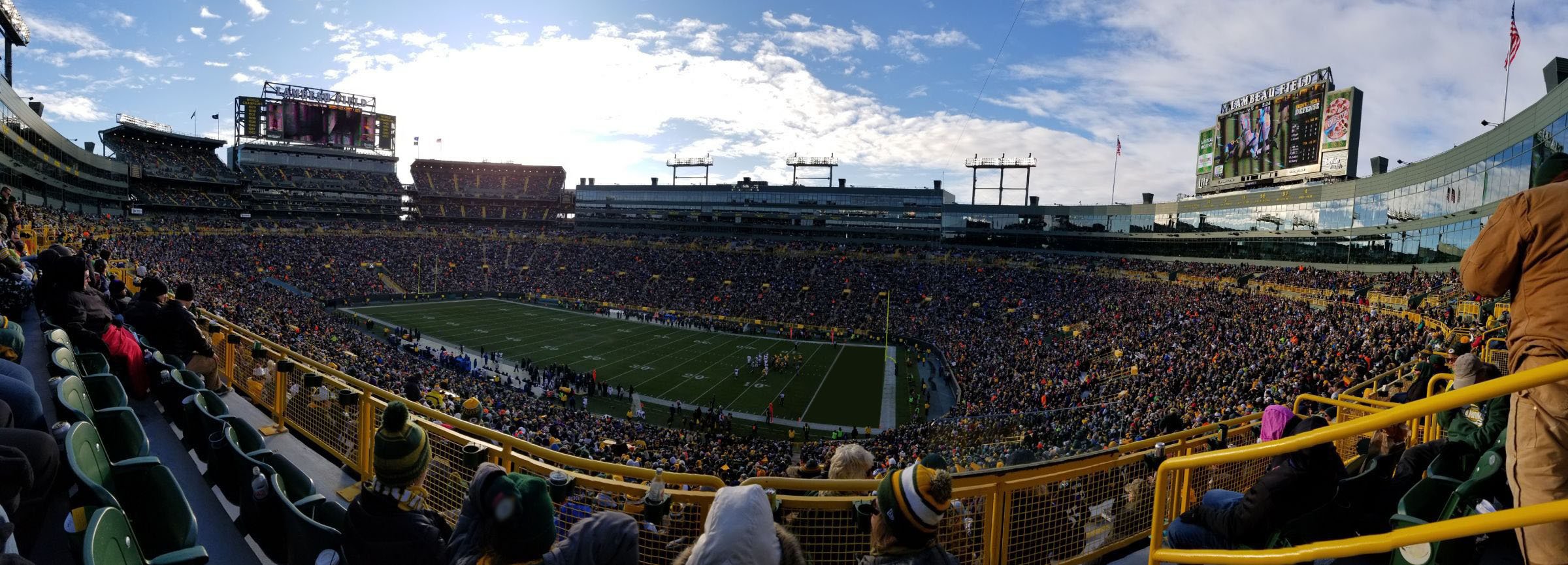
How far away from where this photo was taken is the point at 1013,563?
4.13 m

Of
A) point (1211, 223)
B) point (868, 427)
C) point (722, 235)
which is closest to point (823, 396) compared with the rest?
point (868, 427)

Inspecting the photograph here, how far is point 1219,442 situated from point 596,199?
9492cm

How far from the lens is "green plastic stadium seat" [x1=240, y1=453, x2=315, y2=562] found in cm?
339

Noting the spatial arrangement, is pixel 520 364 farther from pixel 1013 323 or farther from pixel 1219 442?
pixel 1219 442

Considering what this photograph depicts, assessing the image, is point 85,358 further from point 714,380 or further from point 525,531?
point 714,380

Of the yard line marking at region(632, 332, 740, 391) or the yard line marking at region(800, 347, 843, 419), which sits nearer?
the yard line marking at region(800, 347, 843, 419)

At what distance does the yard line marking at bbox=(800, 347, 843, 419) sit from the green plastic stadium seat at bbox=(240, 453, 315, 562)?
76.6ft

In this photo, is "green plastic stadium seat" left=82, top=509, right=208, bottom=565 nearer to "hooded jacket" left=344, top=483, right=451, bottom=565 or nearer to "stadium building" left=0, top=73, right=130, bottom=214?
"hooded jacket" left=344, top=483, right=451, bottom=565

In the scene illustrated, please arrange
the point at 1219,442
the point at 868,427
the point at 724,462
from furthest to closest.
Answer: the point at 868,427 < the point at 724,462 < the point at 1219,442

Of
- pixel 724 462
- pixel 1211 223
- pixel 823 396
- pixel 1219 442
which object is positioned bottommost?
pixel 823 396

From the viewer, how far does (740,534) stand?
2.16 m

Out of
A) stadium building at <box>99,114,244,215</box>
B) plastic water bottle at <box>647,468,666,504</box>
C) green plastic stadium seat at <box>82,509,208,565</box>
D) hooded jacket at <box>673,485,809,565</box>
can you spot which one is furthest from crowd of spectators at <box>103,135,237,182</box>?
hooded jacket at <box>673,485,809,565</box>

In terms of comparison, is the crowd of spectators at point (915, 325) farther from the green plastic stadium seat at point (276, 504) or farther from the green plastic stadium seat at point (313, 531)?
the green plastic stadium seat at point (313, 531)

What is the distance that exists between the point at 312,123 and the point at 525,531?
93709 millimetres
